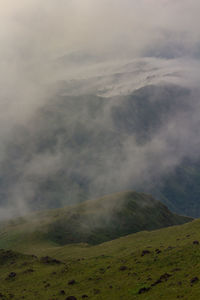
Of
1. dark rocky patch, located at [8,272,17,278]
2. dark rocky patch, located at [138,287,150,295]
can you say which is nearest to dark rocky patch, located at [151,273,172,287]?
dark rocky patch, located at [138,287,150,295]

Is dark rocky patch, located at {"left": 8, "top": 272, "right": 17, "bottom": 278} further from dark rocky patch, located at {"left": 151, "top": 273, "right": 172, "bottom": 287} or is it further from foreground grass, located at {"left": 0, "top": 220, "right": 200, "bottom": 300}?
dark rocky patch, located at {"left": 151, "top": 273, "right": 172, "bottom": 287}

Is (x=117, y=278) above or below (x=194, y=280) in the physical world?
above

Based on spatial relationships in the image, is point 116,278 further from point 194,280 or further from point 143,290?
point 194,280

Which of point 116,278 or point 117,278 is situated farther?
point 116,278

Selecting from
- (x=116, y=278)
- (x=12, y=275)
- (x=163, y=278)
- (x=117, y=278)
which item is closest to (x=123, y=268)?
(x=116, y=278)

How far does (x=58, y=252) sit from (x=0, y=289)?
62.9m

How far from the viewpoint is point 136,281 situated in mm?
63281

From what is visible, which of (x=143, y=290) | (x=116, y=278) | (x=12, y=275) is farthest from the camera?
(x=12, y=275)

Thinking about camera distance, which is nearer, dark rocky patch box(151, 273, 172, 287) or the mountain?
the mountain

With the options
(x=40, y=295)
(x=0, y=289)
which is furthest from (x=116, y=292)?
(x=0, y=289)

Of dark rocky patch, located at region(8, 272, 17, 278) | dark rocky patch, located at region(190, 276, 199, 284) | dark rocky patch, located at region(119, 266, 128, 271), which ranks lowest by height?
dark rocky patch, located at region(190, 276, 199, 284)

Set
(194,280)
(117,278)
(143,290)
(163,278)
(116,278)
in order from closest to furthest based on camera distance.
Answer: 1. (194,280)
2. (143,290)
3. (163,278)
4. (117,278)
5. (116,278)

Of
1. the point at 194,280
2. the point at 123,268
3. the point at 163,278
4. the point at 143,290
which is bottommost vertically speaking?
the point at 194,280

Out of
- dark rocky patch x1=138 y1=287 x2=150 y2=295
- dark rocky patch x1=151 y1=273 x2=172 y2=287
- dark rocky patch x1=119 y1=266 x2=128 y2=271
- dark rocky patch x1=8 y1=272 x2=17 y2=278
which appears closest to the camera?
dark rocky patch x1=138 y1=287 x2=150 y2=295
